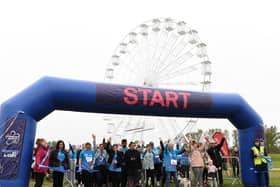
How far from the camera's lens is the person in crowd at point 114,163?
9.20 metres

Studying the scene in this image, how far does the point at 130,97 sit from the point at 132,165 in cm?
180

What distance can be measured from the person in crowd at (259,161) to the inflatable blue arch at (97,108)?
0.60m

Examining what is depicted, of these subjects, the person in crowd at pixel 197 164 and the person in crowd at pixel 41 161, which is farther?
the person in crowd at pixel 197 164

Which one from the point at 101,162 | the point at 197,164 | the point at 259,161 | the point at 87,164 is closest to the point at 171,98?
the point at 197,164

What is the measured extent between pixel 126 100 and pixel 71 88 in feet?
Result: 4.82

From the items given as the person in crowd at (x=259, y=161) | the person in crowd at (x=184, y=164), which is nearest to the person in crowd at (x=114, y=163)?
the person in crowd at (x=184, y=164)

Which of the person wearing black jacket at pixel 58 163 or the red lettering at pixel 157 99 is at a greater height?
the red lettering at pixel 157 99

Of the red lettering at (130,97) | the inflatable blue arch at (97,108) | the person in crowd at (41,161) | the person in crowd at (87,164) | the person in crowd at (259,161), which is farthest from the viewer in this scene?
the person in crowd at (259,161)

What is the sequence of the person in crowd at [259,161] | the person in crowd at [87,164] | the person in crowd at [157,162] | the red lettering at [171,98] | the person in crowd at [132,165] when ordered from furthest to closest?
1. the person in crowd at [157,162]
2. the person in crowd at [259,161]
3. the red lettering at [171,98]
4. the person in crowd at [87,164]
5. the person in crowd at [132,165]

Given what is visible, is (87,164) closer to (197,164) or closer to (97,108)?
(97,108)

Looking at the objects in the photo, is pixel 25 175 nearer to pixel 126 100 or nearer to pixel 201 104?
pixel 126 100

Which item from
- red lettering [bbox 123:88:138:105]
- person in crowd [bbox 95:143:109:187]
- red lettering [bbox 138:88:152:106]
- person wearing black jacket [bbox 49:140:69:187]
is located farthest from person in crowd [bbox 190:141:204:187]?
person wearing black jacket [bbox 49:140:69:187]

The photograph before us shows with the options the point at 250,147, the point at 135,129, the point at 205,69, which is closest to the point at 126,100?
the point at 250,147

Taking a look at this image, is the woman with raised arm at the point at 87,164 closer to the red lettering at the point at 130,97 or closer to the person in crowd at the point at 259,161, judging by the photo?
the red lettering at the point at 130,97
